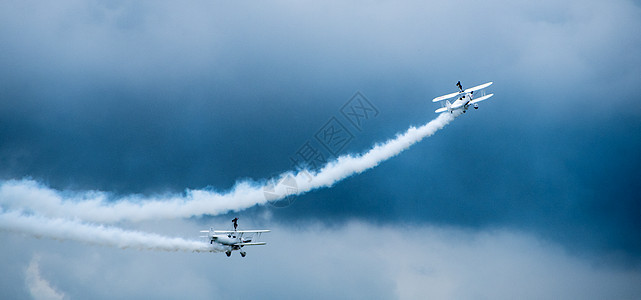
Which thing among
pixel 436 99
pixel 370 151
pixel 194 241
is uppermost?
pixel 436 99

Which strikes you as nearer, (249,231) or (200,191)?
(200,191)

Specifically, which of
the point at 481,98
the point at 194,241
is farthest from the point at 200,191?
the point at 481,98

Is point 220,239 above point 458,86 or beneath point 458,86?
beneath

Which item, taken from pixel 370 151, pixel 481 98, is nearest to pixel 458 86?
pixel 481 98

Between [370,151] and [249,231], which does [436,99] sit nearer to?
[370,151]

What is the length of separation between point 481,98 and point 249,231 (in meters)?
45.2

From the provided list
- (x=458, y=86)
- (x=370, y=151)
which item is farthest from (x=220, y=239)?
(x=458, y=86)

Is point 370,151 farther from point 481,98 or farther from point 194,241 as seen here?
point 194,241

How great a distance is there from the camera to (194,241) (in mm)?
97750

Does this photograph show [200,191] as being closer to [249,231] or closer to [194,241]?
[194,241]

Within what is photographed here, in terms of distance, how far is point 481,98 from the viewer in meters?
104

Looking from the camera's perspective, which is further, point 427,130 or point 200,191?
point 427,130

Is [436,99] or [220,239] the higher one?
[436,99]

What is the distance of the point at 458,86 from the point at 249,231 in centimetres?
4320
